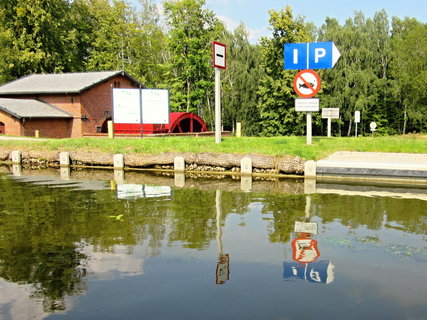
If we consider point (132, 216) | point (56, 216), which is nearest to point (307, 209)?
point (132, 216)

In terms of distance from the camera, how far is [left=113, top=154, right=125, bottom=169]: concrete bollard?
1859 cm

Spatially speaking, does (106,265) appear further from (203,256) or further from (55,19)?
(55,19)

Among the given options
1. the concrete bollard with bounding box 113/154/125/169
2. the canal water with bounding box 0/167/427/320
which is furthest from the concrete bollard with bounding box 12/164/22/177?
the canal water with bounding box 0/167/427/320

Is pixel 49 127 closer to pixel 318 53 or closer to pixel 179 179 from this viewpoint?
pixel 179 179

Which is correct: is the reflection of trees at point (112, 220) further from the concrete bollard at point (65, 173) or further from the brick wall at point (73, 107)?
the brick wall at point (73, 107)

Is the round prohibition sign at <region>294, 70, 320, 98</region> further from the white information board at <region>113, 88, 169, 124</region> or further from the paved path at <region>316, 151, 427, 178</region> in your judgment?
the white information board at <region>113, 88, 169, 124</region>

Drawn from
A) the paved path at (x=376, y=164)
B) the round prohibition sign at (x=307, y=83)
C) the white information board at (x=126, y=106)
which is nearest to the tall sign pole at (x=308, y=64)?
the round prohibition sign at (x=307, y=83)

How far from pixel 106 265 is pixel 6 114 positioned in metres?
32.3

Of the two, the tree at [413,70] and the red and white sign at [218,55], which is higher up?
the tree at [413,70]

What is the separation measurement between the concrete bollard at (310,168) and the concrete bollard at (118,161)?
7874 mm

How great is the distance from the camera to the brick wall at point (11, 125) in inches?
1359

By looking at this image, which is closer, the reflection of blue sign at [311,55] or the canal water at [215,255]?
the canal water at [215,255]

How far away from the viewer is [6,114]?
114 feet

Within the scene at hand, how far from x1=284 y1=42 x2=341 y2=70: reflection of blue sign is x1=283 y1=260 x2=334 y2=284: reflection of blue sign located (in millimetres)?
12658
